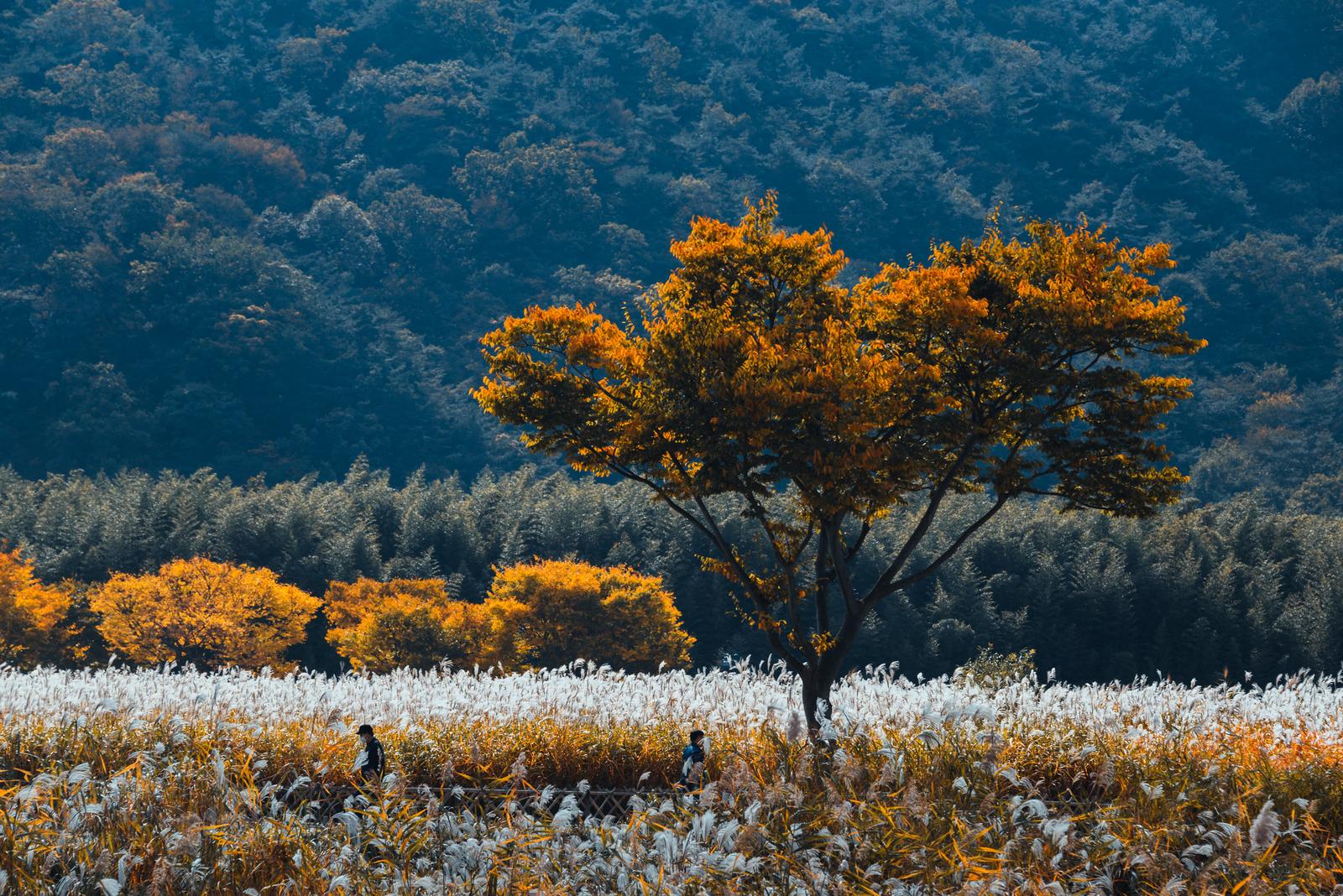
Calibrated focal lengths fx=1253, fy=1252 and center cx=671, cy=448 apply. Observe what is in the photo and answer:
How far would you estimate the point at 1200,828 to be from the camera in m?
7.21

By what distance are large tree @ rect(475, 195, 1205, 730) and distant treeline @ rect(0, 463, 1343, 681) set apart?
1267 inches

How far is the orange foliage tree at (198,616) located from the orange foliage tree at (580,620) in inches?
309

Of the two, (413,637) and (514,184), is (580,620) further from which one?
(514,184)

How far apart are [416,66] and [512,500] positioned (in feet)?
432

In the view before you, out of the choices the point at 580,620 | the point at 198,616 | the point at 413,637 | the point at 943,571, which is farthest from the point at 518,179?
the point at 413,637

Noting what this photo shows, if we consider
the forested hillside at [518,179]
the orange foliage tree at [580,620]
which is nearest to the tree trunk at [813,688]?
the orange foliage tree at [580,620]

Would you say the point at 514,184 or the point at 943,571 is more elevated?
the point at 514,184

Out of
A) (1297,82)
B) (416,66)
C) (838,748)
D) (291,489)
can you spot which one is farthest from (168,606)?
(1297,82)

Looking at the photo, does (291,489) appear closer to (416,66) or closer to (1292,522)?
(1292,522)

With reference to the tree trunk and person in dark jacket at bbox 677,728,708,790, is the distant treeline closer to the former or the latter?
the tree trunk

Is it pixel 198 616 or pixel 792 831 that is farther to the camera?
pixel 198 616

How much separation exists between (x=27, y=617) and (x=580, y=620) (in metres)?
17.5

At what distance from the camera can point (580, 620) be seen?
38562 mm

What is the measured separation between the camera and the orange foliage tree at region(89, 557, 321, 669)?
128ft
